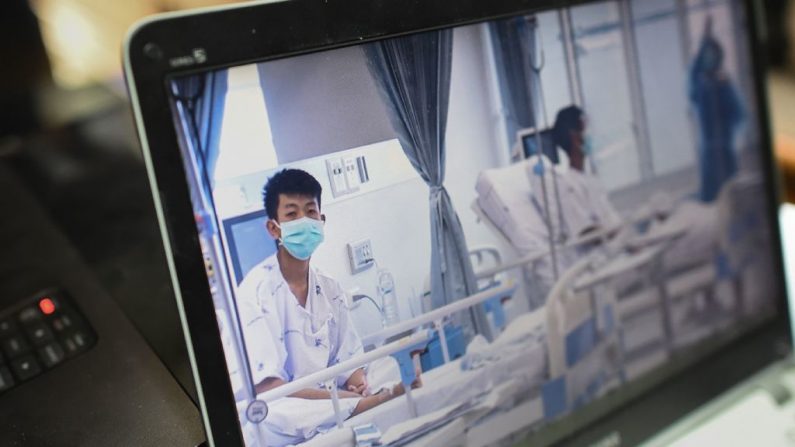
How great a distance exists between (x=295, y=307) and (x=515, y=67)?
0.21 meters

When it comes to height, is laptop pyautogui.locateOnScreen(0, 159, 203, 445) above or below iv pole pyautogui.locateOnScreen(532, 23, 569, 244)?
below

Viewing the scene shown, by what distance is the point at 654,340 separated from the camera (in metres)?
0.55

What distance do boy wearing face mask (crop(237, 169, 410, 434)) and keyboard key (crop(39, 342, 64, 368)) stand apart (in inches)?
7.0

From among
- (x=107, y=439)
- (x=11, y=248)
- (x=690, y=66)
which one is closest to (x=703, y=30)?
(x=690, y=66)

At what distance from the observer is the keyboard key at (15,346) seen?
495mm

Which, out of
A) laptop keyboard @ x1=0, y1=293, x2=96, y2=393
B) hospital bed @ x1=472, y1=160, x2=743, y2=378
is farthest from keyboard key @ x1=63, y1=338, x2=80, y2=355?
hospital bed @ x1=472, y1=160, x2=743, y2=378

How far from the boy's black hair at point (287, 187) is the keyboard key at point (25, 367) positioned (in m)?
0.22

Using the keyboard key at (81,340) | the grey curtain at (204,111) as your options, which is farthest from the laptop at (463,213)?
the keyboard key at (81,340)

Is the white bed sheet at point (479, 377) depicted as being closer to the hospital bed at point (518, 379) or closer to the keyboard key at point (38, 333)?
Answer: the hospital bed at point (518, 379)

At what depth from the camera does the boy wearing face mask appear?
1.28 feet

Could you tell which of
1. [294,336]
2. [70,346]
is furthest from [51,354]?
[294,336]

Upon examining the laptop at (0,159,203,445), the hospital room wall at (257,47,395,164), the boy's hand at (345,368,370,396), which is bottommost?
the boy's hand at (345,368,370,396)

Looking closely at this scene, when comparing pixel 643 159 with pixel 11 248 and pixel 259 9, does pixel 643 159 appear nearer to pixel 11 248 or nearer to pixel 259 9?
pixel 259 9

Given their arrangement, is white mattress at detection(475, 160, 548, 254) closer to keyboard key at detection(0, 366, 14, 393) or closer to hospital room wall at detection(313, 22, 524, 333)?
hospital room wall at detection(313, 22, 524, 333)
